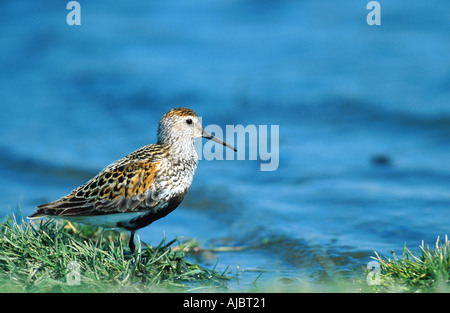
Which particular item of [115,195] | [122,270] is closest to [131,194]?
[115,195]

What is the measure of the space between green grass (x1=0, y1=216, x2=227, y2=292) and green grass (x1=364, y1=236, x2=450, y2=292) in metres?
1.58

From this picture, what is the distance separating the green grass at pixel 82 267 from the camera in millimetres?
5297

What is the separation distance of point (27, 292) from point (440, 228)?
5882mm

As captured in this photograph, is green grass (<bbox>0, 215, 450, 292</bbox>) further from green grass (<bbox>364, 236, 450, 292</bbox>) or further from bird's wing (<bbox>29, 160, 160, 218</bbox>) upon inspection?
bird's wing (<bbox>29, 160, 160, 218</bbox>)

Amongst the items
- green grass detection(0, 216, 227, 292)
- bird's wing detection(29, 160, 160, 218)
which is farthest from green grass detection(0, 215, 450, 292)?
bird's wing detection(29, 160, 160, 218)

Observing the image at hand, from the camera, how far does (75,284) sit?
17.2ft

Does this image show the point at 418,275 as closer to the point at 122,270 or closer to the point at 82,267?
the point at 122,270

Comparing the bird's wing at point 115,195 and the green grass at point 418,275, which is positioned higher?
the bird's wing at point 115,195

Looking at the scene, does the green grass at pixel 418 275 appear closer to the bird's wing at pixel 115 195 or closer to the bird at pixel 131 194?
the bird at pixel 131 194

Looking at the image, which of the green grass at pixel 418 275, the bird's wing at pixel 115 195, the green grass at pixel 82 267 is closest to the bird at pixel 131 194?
the bird's wing at pixel 115 195

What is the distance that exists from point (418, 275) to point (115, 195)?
288 centimetres

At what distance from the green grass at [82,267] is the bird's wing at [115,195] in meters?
0.25
